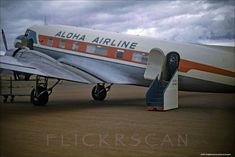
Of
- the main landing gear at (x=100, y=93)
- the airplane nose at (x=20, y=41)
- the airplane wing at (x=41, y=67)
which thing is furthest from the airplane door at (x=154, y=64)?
the airplane nose at (x=20, y=41)

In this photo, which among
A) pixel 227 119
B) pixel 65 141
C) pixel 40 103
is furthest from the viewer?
pixel 40 103

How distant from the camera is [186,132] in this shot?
277 inches

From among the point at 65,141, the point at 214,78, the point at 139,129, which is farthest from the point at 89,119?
Answer: the point at 214,78

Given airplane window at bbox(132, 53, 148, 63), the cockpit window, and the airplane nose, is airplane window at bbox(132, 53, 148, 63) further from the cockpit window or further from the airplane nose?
the airplane nose

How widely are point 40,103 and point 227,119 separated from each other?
7832 mm

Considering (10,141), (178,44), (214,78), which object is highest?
(178,44)

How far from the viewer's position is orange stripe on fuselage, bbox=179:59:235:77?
10.7m

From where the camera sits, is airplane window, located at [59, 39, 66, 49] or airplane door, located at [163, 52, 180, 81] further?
airplane window, located at [59, 39, 66, 49]

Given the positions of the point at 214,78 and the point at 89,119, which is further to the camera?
the point at 214,78

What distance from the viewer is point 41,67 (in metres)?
12.1

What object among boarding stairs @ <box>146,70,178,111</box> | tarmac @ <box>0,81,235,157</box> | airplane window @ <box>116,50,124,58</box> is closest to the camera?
tarmac @ <box>0,81,235,157</box>

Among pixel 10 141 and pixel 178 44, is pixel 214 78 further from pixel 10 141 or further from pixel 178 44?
pixel 10 141

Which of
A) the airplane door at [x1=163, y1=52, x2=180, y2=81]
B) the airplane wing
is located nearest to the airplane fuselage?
the airplane door at [x1=163, y1=52, x2=180, y2=81]

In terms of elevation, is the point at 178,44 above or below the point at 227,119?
above
